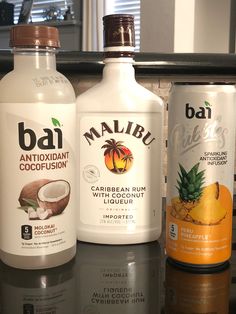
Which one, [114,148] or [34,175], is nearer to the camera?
[34,175]

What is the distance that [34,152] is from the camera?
534mm

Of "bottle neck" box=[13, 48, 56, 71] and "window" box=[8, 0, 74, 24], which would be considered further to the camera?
"window" box=[8, 0, 74, 24]

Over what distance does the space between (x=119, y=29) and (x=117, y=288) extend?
1.06 feet

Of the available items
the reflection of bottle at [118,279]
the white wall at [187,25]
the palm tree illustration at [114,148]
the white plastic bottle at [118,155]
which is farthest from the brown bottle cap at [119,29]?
the white wall at [187,25]

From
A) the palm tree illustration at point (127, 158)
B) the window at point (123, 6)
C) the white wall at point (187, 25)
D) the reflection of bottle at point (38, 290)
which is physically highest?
the window at point (123, 6)

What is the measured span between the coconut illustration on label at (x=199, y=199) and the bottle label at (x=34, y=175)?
0.47ft

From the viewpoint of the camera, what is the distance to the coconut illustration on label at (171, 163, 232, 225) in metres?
0.54

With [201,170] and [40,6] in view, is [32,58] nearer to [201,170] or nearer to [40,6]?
[201,170]

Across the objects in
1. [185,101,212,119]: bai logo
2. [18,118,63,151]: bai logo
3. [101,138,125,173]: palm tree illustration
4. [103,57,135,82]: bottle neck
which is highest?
[103,57,135,82]: bottle neck

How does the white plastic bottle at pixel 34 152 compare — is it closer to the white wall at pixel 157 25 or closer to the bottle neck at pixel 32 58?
the bottle neck at pixel 32 58

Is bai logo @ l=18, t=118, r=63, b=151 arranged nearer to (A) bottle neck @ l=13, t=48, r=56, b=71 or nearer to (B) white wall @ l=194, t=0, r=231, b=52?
(A) bottle neck @ l=13, t=48, r=56, b=71

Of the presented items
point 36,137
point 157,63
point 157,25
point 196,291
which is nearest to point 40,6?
point 157,25

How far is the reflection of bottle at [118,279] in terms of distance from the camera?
0.48 meters

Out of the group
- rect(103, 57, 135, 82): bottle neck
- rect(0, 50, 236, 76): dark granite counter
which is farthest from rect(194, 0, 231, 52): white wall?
rect(103, 57, 135, 82): bottle neck
